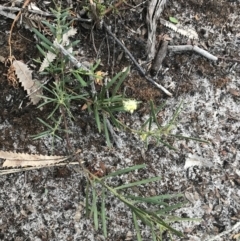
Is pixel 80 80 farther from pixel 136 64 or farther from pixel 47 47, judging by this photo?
pixel 136 64

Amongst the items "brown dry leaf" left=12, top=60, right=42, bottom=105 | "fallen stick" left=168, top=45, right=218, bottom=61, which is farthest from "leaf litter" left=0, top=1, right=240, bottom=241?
"brown dry leaf" left=12, top=60, right=42, bottom=105

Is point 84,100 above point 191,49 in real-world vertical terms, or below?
below

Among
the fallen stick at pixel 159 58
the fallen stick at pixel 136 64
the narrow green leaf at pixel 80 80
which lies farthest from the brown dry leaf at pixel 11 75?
the fallen stick at pixel 159 58

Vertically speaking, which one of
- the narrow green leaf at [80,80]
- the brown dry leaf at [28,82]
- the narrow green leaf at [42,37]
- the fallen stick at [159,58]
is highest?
the narrow green leaf at [42,37]

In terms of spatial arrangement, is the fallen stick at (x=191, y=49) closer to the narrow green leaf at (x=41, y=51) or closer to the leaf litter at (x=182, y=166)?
the leaf litter at (x=182, y=166)

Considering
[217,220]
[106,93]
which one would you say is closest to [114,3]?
[106,93]

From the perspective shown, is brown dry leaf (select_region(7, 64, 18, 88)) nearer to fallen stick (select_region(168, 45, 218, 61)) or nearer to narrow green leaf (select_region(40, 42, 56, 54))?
narrow green leaf (select_region(40, 42, 56, 54))

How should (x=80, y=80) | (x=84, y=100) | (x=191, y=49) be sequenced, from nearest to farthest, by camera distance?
1. (x=80, y=80)
2. (x=84, y=100)
3. (x=191, y=49)

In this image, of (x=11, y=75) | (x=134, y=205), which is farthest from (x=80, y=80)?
(x=134, y=205)
